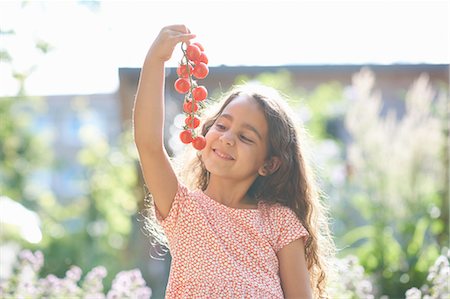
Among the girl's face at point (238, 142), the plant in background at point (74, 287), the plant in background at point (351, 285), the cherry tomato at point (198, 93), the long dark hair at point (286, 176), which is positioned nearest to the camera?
the cherry tomato at point (198, 93)

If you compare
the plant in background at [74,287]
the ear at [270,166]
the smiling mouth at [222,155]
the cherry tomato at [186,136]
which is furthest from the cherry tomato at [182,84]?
the plant in background at [74,287]

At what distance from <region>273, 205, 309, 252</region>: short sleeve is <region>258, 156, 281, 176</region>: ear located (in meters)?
0.11

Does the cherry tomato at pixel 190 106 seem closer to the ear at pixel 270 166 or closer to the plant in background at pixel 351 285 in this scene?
the ear at pixel 270 166

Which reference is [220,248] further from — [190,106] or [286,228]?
[190,106]

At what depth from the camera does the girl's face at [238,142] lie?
8.39 feet

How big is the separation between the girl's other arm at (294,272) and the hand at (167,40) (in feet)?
2.18

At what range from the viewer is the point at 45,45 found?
17.1ft

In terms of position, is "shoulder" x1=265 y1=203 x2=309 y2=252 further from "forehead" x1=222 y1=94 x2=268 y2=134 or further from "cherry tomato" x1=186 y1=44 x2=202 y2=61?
"cherry tomato" x1=186 y1=44 x2=202 y2=61

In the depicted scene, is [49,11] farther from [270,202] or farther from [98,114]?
[98,114]

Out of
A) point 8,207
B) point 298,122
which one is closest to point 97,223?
point 8,207

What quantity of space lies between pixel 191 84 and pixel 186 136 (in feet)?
0.46

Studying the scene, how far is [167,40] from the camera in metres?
2.36

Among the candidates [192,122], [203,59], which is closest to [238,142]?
[192,122]

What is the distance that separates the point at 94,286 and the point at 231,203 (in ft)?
4.11
